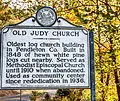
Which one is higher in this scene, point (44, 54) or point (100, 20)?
point (100, 20)

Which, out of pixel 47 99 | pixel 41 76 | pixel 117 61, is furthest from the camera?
pixel 47 99

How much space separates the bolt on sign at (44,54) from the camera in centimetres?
711

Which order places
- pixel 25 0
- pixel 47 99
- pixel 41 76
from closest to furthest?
1. pixel 41 76
2. pixel 25 0
3. pixel 47 99

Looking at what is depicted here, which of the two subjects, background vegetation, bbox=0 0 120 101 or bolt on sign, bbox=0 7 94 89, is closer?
bolt on sign, bbox=0 7 94 89

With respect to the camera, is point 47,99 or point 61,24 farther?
point 47,99

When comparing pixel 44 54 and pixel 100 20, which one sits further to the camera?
pixel 100 20

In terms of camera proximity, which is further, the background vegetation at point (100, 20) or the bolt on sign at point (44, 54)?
the background vegetation at point (100, 20)

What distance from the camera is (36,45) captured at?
7195 mm

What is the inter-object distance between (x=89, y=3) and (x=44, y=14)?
14.8 feet

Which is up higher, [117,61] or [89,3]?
[89,3]

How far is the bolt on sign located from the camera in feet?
23.3

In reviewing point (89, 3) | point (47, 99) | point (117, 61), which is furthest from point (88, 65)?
point (47, 99)

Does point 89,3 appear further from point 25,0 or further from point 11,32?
point 11,32

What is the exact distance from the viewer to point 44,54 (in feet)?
23.6
